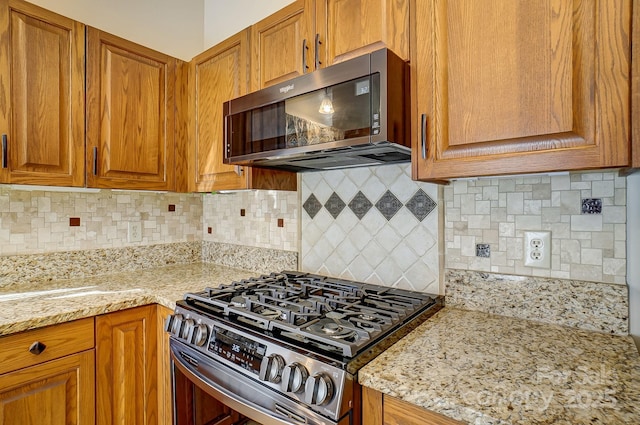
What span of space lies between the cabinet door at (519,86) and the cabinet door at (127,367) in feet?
4.39

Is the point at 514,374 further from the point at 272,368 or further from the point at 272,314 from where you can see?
the point at 272,314

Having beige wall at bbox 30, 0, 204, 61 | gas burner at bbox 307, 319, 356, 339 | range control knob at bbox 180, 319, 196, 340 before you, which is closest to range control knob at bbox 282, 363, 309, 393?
gas burner at bbox 307, 319, 356, 339

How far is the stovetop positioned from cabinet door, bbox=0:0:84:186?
85 centimetres

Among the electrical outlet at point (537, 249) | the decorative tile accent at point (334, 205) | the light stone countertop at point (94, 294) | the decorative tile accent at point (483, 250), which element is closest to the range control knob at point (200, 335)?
the light stone countertop at point (94, 294)

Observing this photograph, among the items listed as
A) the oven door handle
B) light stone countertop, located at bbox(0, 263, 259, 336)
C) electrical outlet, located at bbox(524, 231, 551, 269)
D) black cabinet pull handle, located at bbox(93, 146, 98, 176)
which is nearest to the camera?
the oven door handle

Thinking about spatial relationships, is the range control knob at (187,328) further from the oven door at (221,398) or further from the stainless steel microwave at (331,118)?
the stainless steel microwave at (331,118)

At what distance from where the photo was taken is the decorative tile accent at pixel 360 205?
5.07 ft

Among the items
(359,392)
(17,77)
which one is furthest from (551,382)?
(17,77)

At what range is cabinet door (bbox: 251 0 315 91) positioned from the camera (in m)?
1.33

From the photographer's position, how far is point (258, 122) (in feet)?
4.49

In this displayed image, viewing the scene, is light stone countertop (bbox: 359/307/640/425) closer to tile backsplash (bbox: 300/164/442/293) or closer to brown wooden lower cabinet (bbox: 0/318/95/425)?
tile backsplash (bbox: 300/164/442/293)

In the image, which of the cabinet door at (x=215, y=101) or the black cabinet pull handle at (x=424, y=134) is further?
the cabinet door at (x=215, y=101)

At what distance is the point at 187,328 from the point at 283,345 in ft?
1.57

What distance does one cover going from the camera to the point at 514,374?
0.77m
